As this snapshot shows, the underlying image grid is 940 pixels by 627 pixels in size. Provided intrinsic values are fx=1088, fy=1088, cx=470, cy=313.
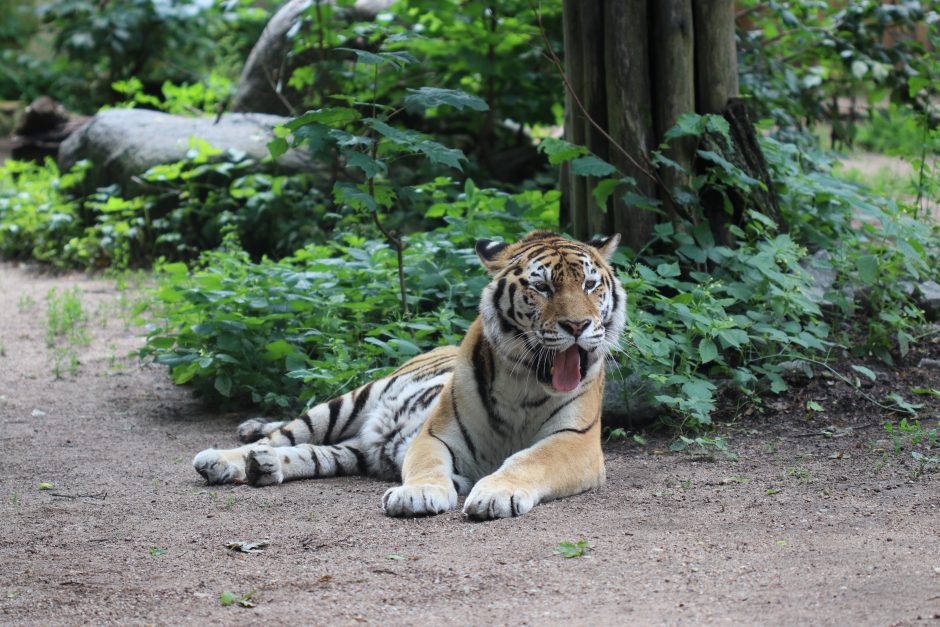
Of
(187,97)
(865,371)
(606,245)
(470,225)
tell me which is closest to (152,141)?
(187,97)

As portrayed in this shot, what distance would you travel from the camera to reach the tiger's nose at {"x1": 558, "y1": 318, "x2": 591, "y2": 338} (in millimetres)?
4047

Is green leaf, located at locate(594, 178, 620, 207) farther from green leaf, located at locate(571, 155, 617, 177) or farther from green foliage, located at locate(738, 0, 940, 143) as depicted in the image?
green foliage, located at locate(738, 0, 940, 143)

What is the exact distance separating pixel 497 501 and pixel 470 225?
2835 millimetres

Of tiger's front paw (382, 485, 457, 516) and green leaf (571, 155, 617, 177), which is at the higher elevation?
green leaf (571, 155, 617, 177)

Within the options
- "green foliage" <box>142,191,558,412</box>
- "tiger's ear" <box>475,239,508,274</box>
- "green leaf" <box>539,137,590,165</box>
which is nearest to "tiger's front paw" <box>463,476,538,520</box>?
"tiger's ear" <box>475,239,508,274</box>

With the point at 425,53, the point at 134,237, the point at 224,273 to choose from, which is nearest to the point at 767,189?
the point at 224,273

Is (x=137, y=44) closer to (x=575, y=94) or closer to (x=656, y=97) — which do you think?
(x=575, y=94)

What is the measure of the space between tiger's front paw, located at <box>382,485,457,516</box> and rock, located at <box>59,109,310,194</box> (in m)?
5.77

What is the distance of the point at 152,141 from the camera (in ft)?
32.3

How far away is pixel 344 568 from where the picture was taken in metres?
3.32

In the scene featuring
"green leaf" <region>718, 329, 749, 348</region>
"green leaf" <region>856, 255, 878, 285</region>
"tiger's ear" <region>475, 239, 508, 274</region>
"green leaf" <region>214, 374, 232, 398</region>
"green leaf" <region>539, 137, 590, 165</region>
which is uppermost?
"green leaf" <region>539, 137, 590, 165</region>

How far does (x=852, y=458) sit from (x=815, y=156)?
2.79 meters

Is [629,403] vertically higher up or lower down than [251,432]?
higher up

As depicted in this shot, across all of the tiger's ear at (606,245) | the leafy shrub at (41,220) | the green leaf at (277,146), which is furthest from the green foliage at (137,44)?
the tiger's ear at (606,245)
